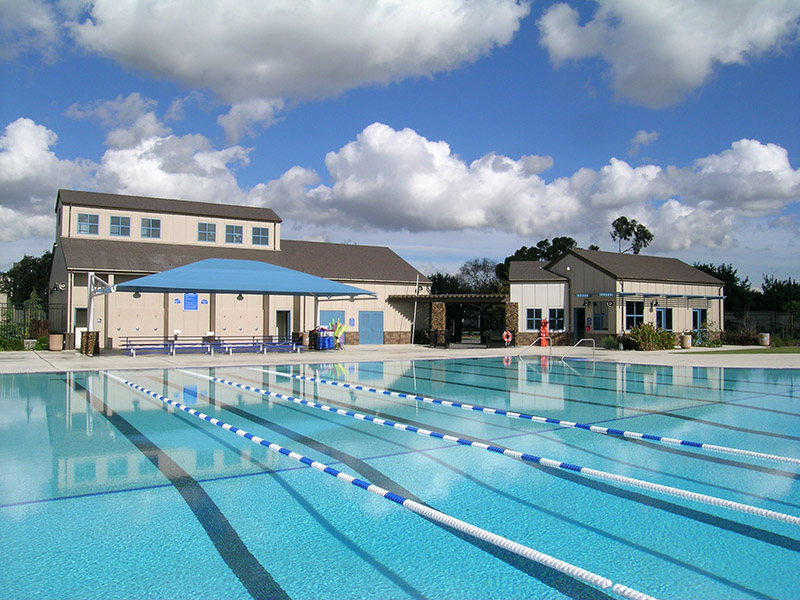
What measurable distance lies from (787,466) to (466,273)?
66203mm

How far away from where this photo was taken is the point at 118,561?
4.41 meters

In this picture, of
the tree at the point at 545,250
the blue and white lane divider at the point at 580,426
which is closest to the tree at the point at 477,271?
the tree at the point at 545,250

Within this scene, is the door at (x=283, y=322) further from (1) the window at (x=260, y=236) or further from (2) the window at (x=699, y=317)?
(2) the window at (x=699, y=317)

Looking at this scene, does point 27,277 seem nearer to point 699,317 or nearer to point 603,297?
point 603,297

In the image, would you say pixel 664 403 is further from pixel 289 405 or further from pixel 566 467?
pixel 289 405

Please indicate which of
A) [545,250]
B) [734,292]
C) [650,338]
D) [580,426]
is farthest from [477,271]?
[580,426]

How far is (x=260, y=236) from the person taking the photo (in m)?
31.8

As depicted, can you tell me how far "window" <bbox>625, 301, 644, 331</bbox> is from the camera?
29.0m

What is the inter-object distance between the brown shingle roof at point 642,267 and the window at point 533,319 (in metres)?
3.24

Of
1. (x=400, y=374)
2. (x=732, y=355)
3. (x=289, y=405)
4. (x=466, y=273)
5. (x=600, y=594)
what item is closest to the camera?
(x=600, y=594)

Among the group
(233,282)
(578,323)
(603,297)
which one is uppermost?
(233,282)

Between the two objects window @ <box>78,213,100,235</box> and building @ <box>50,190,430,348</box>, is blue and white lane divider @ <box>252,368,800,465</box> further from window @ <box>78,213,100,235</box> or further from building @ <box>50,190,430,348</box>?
window @ <box>78,213,100,235</box>

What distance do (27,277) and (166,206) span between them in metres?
38.4

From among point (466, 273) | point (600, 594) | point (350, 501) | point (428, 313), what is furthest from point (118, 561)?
point (466, 273)
